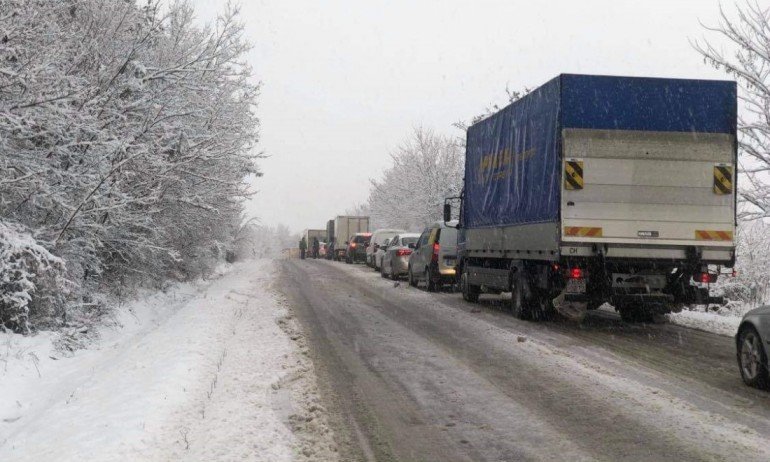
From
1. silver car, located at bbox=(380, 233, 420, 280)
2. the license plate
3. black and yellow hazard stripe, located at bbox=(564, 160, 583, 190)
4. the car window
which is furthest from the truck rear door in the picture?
silver car, located at bbox=(380, 233, 420, 280)

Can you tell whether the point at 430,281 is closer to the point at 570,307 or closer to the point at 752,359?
the point at 570,307

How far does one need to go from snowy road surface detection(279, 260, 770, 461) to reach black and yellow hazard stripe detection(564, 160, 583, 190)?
2.33 metres

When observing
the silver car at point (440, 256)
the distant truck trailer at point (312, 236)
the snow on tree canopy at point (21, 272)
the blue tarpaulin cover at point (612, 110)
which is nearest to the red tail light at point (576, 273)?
the blue tarpaulin cover at point (612, 110)

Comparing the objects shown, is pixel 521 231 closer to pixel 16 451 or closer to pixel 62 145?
pixel 62 145

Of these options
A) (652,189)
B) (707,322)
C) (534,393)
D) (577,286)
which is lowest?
(534,393)

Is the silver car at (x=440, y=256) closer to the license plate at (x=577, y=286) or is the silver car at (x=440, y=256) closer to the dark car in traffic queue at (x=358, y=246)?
the license plate at (x=577, y=286)

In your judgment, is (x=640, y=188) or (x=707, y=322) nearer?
(x=640, y=188)

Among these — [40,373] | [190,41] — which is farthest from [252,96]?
[40,373]

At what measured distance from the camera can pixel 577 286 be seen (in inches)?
397

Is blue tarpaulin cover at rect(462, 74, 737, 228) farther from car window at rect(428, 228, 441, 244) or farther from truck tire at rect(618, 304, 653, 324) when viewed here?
car window at rect(428, 228, 441, 244)

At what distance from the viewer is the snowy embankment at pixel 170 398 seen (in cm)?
434

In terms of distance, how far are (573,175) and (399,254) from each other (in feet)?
42.5

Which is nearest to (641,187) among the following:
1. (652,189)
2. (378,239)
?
(652,189)

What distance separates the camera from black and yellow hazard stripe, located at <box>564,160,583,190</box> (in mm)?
9859
